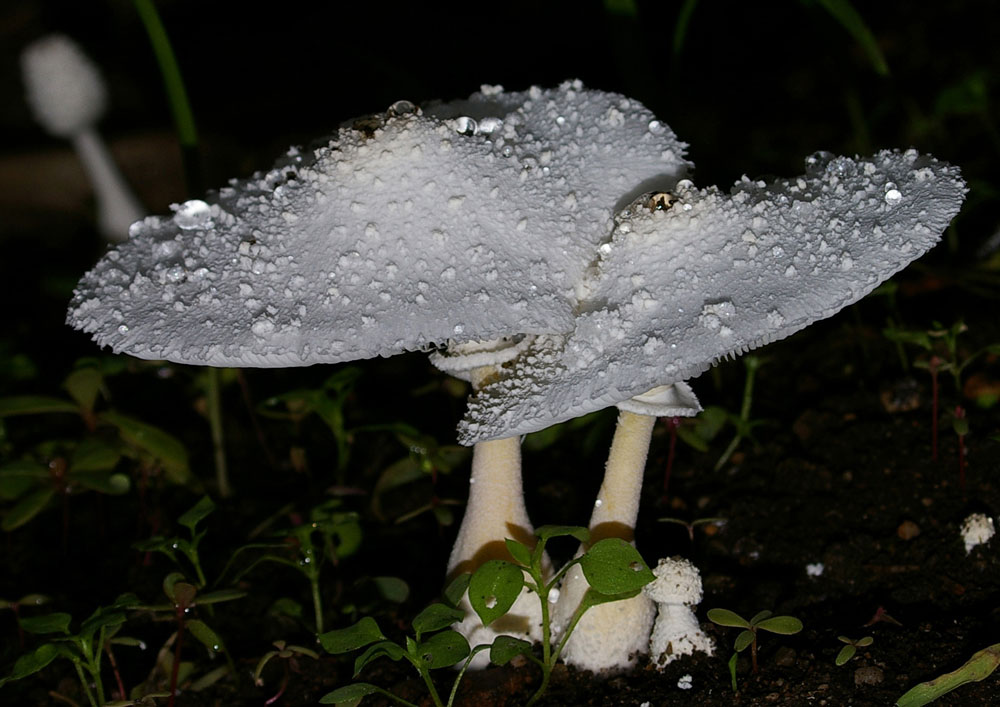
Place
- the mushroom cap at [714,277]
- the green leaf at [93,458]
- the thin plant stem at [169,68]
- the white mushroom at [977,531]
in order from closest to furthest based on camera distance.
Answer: the mushroom cap at [714,277], the white mushroom at [977,531], the green leaf at [93,458], the thin plant stem at [169,68]

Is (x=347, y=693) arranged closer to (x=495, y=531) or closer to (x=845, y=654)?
(x=495, y=531)

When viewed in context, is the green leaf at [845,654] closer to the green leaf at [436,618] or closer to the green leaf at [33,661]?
the green leaf at [436,618]

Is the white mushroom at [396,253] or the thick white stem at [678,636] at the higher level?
the white mushroom at [396,253]

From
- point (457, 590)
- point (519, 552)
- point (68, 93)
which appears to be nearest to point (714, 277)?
point (519, 552)

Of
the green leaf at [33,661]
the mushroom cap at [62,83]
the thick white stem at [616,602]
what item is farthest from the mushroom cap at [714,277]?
the mushroom cap at [62,83]

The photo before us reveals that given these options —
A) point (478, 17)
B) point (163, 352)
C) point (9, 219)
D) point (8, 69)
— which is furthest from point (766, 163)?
point (8, 69)

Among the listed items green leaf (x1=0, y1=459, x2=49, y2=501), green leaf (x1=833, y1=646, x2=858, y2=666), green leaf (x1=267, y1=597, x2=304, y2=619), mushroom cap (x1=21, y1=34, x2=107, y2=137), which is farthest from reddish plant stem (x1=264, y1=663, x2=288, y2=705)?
mushroom cap (x1=21, y1=34, x2=107, y2=137)

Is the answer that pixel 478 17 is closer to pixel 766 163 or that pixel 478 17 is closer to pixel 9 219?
pixel 766 163

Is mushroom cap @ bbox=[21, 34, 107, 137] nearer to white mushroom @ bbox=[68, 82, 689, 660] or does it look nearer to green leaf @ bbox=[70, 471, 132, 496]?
green leaf @ bbox=[70, 471, 132, 496]
